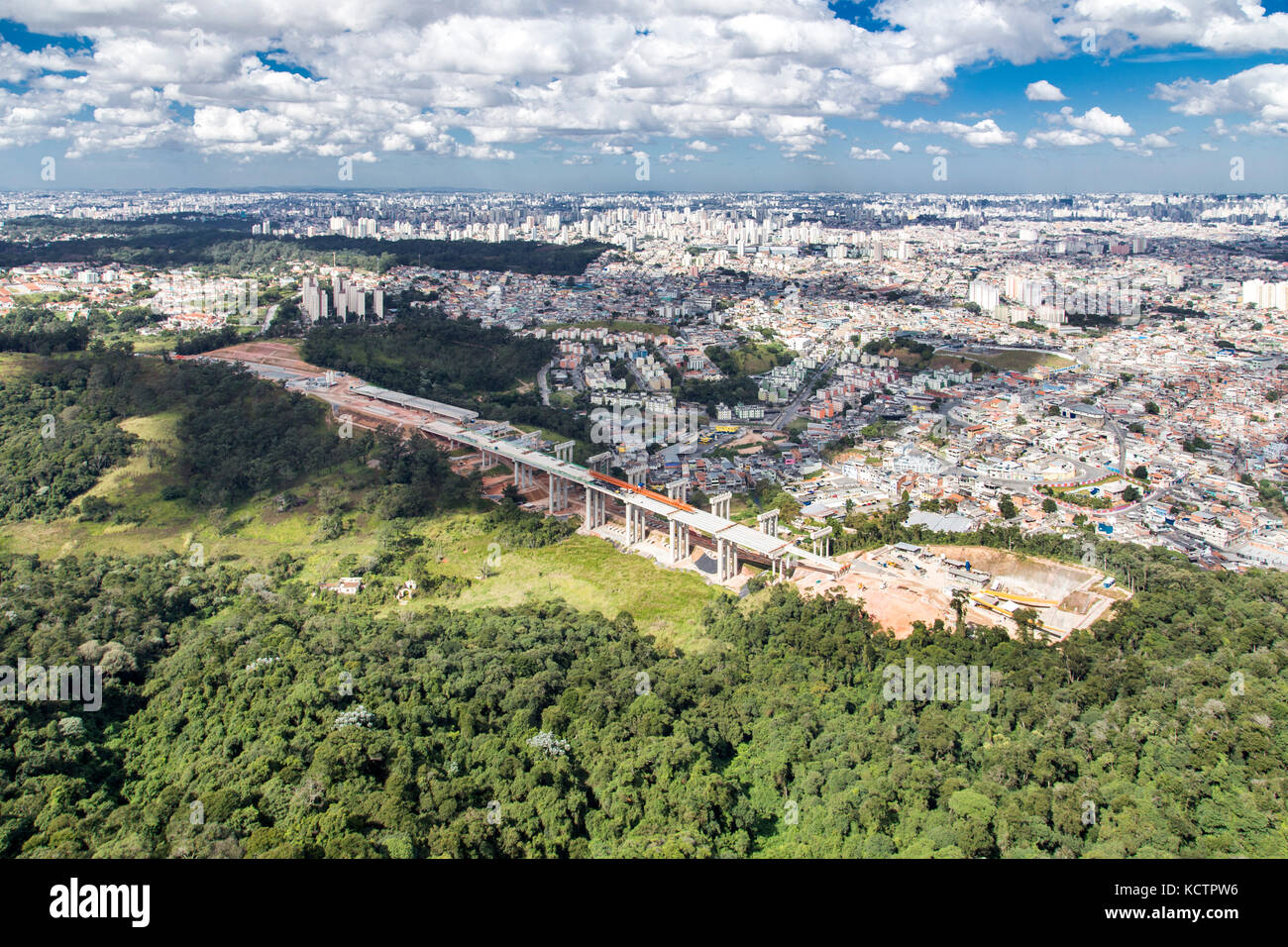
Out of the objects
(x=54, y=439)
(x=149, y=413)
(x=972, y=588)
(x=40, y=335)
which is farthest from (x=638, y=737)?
(x=40, y=335)

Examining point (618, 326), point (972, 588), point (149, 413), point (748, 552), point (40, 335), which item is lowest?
point (748, 552)

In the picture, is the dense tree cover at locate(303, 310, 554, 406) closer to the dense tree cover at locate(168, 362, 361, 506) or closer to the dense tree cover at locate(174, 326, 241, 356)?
the dense tree cover at locate(174, 326, 241, 356)

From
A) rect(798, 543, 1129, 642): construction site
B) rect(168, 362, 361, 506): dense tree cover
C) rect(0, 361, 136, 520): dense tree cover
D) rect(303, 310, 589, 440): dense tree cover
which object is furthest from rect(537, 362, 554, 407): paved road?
rect(798, 543, 1129, 642): construction site

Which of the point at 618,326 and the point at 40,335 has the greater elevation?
the point at 618,326

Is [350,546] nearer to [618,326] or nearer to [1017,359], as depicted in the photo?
[618,326]

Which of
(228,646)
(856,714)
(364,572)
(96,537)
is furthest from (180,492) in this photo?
(856,714)

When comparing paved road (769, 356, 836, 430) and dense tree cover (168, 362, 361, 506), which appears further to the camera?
paved road (769, 356, 836, 430)
